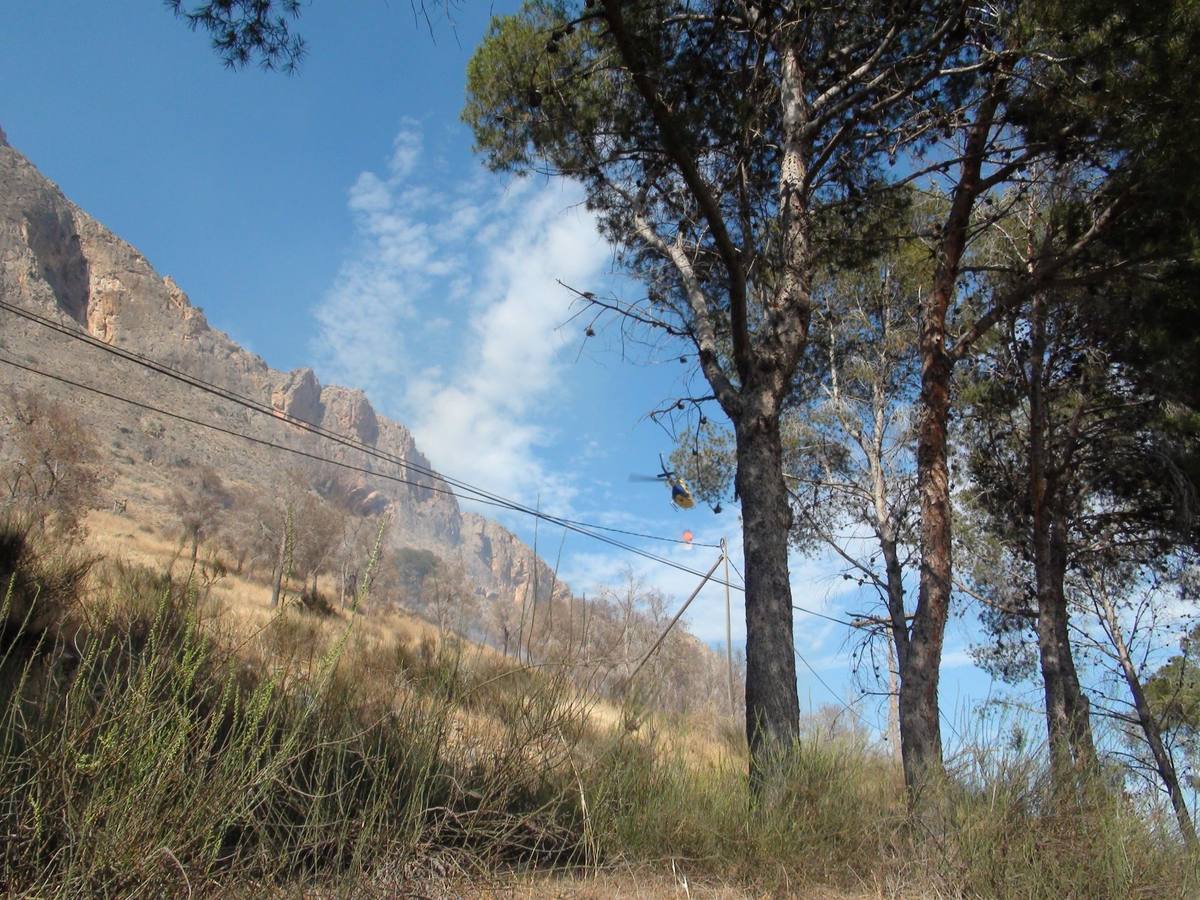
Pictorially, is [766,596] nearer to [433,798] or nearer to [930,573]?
[930,573]

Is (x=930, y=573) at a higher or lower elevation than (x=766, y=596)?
higher

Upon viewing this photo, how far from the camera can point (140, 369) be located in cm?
5862

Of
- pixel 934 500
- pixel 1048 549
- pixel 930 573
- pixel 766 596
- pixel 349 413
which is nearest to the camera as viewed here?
pixel 766 596

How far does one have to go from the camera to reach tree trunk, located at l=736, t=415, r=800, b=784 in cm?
433

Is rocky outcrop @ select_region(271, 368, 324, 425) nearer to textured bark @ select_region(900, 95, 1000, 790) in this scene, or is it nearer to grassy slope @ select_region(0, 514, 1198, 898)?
textured bark @ select_region(900, 95, 1000, 790)

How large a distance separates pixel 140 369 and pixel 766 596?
215ft

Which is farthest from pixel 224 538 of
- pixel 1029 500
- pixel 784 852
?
pixel 784 852

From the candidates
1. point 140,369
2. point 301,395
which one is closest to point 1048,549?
point 140,369

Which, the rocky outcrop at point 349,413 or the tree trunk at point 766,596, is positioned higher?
the rocky outcrop at point 349,413

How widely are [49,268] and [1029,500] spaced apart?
8816 cm

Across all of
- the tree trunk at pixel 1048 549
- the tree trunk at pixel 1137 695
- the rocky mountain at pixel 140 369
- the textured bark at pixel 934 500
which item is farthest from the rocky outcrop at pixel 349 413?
the textured bark at pixel 934 500

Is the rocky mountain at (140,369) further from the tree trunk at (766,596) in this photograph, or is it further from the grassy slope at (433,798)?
the tree trunk at (766,596)

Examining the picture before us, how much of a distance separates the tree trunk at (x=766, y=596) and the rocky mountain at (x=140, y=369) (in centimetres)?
182

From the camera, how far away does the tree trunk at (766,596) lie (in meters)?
4.33
